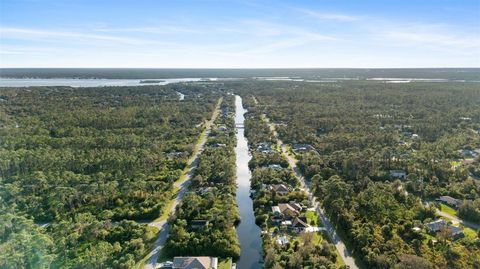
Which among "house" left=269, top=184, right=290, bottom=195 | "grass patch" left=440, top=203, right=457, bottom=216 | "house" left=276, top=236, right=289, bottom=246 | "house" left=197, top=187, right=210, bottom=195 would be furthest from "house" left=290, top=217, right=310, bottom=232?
"grass patch" left=440, top=203, right=457, bottom=216

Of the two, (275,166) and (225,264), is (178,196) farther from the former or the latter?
(275,166)

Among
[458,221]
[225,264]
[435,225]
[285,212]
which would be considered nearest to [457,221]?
[458,221]

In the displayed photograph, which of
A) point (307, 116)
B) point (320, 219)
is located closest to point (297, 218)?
point (320, 219)

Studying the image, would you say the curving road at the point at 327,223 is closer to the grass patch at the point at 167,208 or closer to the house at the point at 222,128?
the grass patch at the point at 167,208

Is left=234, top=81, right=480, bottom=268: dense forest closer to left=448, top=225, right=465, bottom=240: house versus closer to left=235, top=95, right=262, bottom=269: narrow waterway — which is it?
left=448, top=225, right=465, bottom=240: house

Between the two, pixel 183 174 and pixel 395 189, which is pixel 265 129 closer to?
pixel 183 174
